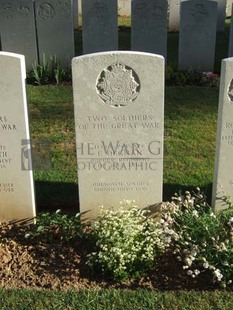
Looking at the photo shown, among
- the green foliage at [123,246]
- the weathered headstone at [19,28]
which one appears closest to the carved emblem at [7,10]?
the weathered headstone at [19,28]

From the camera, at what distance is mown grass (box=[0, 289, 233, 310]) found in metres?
3.94

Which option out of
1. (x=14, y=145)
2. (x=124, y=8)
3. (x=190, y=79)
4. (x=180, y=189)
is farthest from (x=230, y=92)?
(x=124, y=8)

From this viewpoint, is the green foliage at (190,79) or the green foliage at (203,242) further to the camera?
the green foliage at (190,79)

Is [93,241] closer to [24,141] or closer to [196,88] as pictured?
[24,141]

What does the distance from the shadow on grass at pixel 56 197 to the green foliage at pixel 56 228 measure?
425mm

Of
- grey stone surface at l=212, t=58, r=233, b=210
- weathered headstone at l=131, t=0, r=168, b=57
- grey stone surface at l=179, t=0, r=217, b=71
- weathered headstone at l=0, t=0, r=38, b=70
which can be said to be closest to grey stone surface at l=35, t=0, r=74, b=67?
weathered headstone at l=0, t=0, r=38, b=70

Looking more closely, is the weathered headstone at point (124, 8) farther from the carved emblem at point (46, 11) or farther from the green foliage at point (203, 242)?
the green foliage at point (203, 242)

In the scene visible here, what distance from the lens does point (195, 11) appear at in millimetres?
9805

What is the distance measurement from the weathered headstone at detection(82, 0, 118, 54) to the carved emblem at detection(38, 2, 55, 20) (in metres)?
0.70

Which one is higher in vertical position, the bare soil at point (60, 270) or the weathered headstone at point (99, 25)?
the weathered headstone at point (99, 25)

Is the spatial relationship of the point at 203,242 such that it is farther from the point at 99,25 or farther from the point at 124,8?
the point at 124,8

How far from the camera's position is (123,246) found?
13.9 feet

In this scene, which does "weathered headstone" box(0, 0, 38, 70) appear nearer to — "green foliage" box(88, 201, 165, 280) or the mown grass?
"green foliage" box(88, 201, 165, 280)

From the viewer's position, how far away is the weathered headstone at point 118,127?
4270mm
